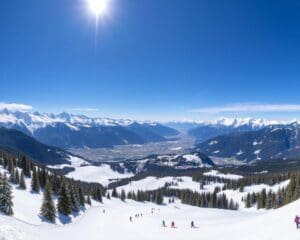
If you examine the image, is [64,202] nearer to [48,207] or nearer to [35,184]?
[48,207]

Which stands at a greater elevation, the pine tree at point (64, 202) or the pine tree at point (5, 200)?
the pine tree at point (5, 200)

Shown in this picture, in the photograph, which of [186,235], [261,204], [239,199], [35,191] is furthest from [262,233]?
[239,199]

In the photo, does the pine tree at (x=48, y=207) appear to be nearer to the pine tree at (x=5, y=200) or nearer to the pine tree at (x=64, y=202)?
the pine tree at (x=64, y=202)

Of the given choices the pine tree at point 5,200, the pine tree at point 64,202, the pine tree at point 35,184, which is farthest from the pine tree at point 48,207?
the pine tree at point 35,184

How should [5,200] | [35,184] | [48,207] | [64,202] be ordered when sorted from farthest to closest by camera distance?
1. [35,184]
2. [64,202]
3. [48,207]
4. [5,200]

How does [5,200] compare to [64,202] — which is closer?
[5,200]

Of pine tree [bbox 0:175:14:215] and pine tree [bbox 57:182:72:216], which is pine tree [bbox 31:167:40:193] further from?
pine tree [bbox 0:175:14:215]

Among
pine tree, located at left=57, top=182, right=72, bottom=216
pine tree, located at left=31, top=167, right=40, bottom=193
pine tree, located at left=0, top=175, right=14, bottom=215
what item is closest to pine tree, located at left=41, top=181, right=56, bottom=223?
pine tree, located at left=57, top=182, right=72, bottom=216

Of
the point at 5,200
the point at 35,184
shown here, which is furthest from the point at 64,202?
the point at 35,184
